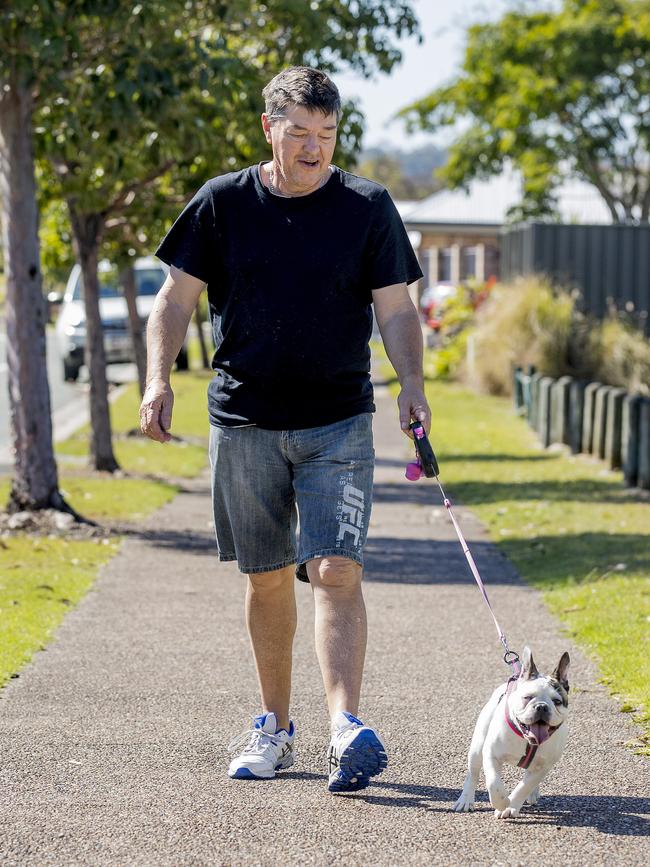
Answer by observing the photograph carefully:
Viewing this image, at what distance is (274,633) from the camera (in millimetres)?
4617

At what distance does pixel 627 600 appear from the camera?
7449 millimetres

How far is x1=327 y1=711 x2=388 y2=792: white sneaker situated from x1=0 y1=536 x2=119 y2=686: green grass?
205cm

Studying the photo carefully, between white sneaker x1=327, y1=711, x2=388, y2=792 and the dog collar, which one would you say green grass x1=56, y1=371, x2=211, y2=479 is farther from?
the dog collar

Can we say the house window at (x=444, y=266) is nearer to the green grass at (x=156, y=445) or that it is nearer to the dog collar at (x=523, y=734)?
the green grass at (x=156, y=445)

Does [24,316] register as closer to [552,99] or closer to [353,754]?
[353,754]

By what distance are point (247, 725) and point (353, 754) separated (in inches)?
46.7

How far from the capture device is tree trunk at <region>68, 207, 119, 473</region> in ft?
43.6

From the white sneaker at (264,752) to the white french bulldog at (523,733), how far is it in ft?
2.20

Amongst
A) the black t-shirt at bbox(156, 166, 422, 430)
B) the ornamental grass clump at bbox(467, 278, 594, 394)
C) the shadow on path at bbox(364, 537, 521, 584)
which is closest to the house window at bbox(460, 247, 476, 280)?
the ornamental grass clump at bbox(467, 278, 594, 394)

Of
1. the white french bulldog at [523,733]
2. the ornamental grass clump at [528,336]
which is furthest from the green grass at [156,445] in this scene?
the white french bulldog at [523,733]

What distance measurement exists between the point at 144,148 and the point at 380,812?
758 centimetres

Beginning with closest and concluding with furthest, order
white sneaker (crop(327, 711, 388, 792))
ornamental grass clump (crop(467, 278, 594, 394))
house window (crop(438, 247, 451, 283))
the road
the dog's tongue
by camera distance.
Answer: the dog's tongue
white sneaker (crop(327, 711, 388, 792))
the road
ornamental grass clump (crop(467, 278, 594, 394))
house window (crop(438, 247, 451, 283))

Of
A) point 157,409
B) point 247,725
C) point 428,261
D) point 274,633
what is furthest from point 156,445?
point 428,261

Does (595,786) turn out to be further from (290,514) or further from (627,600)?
(627,600)
